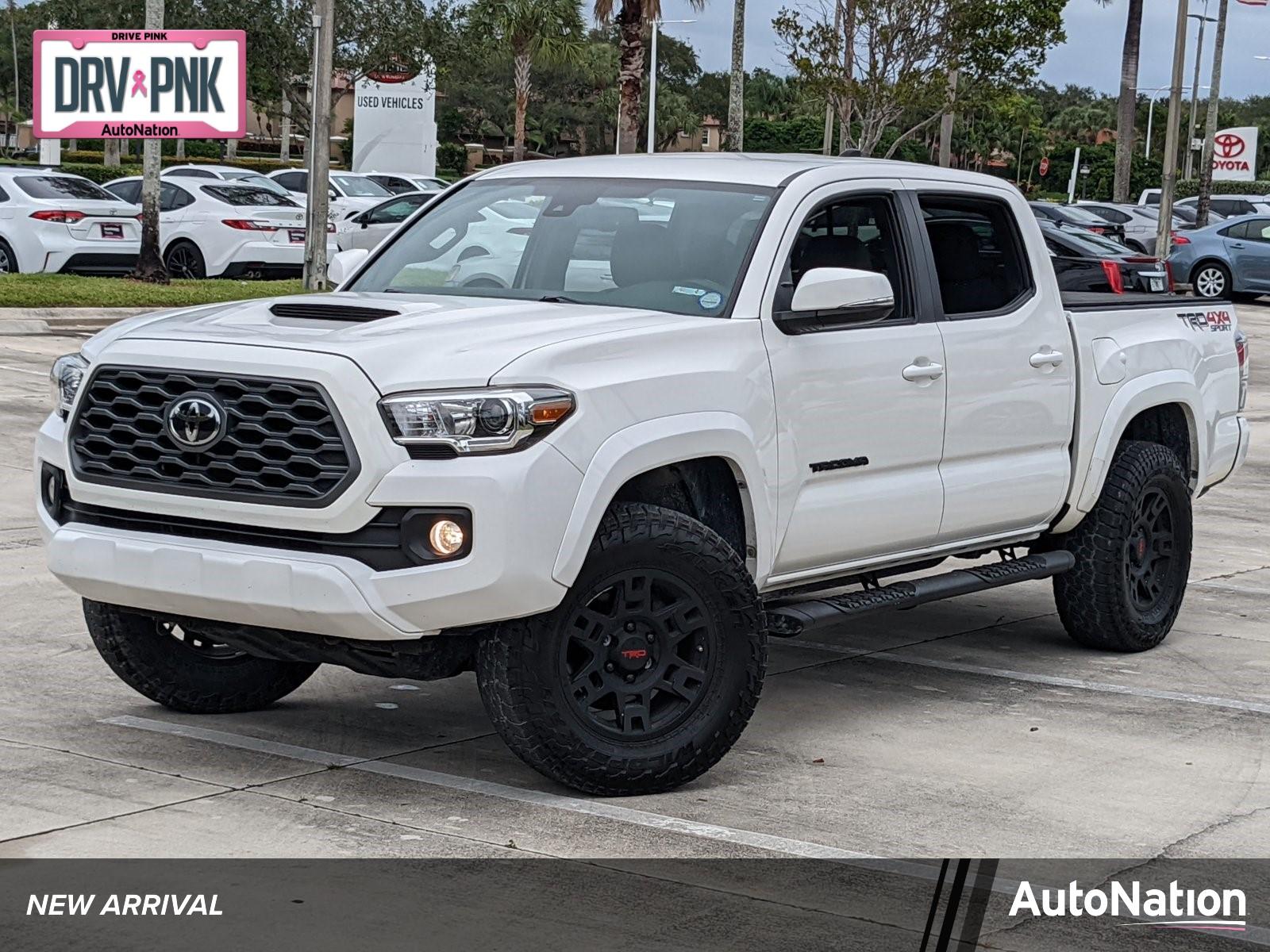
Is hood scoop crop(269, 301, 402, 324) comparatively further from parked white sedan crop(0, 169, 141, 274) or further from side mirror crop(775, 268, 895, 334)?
parked white sedan crop(0, 169, 141, 274)

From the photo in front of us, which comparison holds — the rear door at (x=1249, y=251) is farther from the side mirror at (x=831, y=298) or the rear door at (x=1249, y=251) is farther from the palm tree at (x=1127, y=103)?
the side mirror at (x=831, y=298)

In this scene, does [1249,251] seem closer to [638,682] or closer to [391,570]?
[638,682]

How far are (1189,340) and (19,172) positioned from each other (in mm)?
17692

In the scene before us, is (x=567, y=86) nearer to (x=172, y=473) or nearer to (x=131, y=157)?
(x=131, y=157)

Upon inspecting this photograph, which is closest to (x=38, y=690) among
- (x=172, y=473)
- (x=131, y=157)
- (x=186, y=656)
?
(x=186, y=656)

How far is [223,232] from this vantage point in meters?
24.6

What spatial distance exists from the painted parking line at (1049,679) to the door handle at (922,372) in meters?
1.51

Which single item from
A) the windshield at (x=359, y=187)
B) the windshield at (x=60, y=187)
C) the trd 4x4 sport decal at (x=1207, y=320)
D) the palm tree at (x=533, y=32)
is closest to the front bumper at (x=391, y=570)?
the trd 4x4 sport decal at (x=1207, y=320)

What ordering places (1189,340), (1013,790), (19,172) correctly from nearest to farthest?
1. (1013,790)
2. (1189,340)
3. (19,172)

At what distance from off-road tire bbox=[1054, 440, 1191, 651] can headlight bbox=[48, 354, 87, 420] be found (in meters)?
4.17

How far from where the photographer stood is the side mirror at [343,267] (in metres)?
7.12

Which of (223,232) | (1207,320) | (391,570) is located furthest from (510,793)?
(223,232)

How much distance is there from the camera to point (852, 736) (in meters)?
6.55

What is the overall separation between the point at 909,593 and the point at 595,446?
6.22 feet
